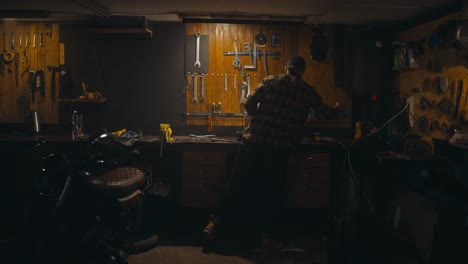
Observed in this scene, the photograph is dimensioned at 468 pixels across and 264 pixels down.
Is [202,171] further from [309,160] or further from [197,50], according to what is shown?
[197,50]

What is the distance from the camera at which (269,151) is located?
4.18 m

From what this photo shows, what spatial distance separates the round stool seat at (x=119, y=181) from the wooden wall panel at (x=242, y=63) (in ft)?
5.35

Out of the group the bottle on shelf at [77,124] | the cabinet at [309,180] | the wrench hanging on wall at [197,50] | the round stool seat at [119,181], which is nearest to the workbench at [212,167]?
the cabinet at [309,180]

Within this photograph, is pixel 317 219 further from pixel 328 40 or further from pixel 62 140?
pixel 62 140

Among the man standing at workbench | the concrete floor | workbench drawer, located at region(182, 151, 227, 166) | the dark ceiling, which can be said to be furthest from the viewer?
workbench drawer, located at region(182, 151, 227, 166)

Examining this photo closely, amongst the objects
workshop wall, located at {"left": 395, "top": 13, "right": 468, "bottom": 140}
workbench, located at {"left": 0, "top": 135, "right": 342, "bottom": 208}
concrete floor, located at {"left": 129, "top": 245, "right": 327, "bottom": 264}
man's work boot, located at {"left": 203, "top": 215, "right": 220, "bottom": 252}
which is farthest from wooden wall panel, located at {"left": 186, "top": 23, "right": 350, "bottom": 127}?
concrete floor, located at {"left": 129, "top": 245, "right": 327, "bottom": 264}

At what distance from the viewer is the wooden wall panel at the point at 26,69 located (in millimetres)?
5398

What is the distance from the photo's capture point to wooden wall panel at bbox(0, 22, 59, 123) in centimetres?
540

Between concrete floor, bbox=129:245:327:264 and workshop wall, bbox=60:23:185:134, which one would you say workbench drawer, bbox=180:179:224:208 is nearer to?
concrete floor, bbox=129:245:327:264

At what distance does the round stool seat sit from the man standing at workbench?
0.90 m

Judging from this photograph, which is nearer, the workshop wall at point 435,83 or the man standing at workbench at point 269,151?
the workshop wall at point 435,83

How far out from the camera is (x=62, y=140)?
15.9 feet

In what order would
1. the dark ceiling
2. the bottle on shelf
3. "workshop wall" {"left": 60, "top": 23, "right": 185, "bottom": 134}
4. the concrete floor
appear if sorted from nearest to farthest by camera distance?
the concrete floor < the dark ceiling < the bottle on shelf < "workshop wall" {"left": 60, "top": 23, "right": 185, "bottom": 134}

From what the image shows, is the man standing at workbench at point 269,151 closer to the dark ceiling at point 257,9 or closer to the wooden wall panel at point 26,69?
the dark ceiling at point 257,9
